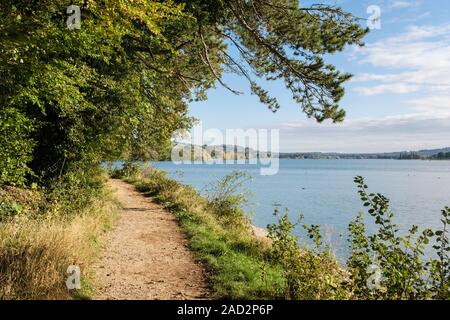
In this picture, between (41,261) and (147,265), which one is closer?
(41,261)

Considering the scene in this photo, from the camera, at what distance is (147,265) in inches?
365

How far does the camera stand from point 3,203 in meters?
10.7

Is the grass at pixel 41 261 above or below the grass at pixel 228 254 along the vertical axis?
above

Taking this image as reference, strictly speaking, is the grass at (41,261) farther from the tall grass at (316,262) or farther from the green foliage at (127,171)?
the green foliage at (127,171)

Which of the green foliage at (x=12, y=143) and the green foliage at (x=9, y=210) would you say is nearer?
the green foliage at (x=12, y=143)

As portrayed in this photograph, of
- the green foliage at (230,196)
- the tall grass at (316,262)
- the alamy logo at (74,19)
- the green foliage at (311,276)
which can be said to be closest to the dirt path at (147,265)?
the tall grass at (316,262)

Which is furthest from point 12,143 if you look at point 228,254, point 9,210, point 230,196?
point 230,196

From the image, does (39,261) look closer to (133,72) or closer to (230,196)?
(133,72)

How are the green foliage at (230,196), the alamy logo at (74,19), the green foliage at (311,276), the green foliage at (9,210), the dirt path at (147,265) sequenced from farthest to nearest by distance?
the green foliage at (230,196)
the green foliage at (9,210)
the dirt path at (147,265)
the alamy logo at (74,19)
the green foliage at (311,276)

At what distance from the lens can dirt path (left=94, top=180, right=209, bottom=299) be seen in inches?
295

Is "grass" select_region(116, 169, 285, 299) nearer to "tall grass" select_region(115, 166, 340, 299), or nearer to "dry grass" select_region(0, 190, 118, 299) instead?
"tall grass" select_region(115, 166, 340, 299)

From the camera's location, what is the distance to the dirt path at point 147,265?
7484 millimetres

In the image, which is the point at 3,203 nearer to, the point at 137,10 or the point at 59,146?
the point at 59,146

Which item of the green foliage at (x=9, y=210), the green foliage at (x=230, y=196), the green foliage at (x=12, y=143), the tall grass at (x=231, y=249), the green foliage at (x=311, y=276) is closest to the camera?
the green foliage at (x=311, y=276)
